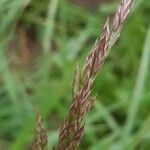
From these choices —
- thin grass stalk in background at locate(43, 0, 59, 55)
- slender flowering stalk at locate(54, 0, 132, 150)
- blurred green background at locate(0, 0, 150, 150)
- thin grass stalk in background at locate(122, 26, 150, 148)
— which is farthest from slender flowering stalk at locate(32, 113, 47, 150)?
thin grass stalk in background at locate(43, 0, 59, 55)

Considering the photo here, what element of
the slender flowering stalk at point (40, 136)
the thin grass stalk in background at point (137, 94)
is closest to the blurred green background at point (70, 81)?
the thin grass stalk in background at point (137, 94)

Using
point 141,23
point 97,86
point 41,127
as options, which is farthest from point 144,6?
point 41,127

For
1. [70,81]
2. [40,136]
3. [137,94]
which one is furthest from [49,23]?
[40,136]

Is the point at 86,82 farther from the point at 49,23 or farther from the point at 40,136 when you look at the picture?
the point at 49,23

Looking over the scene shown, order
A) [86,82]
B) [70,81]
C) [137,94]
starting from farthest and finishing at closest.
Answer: [70,81], [137,94], [86,82]

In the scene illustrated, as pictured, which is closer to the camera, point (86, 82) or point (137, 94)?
point (86, 82)

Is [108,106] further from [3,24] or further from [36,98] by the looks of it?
[3,24]

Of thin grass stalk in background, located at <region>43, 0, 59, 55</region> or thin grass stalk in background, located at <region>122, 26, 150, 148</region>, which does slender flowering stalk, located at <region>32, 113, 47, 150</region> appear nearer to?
thin grass stalk in background, located at <region>122, 26, 150, 148</region>

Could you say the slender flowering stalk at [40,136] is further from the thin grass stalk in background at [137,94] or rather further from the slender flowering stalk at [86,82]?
the thin grass stalk in background at [137,94]
